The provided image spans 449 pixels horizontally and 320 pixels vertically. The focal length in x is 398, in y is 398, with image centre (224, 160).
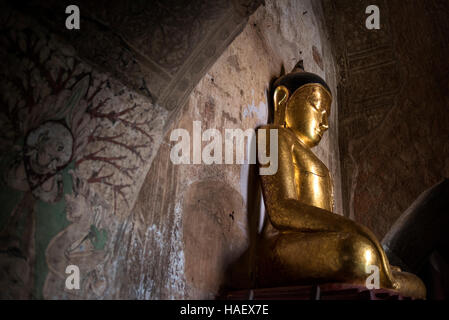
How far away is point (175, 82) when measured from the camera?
194cm

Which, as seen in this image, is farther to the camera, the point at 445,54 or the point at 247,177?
the point at 445,54

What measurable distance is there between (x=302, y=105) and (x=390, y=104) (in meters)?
1.61

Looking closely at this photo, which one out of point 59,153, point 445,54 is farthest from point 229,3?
point 445,54

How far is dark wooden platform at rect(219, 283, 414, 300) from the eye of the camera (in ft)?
5.89

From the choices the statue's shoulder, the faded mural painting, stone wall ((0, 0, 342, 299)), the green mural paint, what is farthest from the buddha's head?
the green mural paint

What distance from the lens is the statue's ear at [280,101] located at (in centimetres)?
309

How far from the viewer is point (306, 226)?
226 centimetres

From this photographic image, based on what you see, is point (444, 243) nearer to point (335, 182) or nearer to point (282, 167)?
point (335, 182)

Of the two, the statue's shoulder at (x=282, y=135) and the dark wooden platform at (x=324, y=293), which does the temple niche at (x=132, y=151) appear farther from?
the statue's shoulder at (x=282, y=135)

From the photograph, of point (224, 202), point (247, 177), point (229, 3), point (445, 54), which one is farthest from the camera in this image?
point (445, 54)

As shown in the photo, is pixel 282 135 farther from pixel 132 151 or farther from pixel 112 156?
pixel 112 156

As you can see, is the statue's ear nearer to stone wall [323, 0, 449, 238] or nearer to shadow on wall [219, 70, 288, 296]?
shadow on wall [219, 70, 288, 296]

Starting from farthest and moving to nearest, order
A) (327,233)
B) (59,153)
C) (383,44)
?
(383,44)
(327,233)
(59,153)
